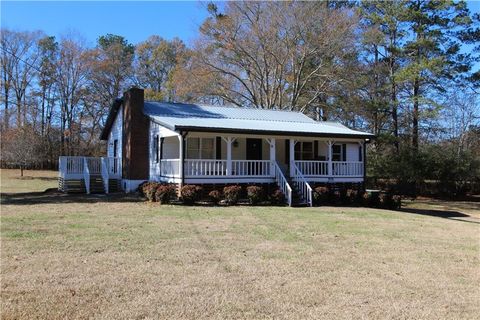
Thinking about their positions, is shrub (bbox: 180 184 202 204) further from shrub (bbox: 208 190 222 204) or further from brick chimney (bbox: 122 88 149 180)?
brick chimney (bbox: 122 88 149 180)

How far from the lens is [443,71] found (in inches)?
1241

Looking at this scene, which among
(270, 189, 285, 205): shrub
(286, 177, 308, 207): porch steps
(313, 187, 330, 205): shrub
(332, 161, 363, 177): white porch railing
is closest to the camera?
(270, 189, 285, 205): shrub

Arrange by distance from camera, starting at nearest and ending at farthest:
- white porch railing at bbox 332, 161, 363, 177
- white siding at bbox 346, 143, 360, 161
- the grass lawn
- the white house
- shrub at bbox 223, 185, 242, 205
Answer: the grass lawn < shrub at bbox 223, 185, 242, 205 < the white house < white porch railing at bbox 332, 161, 363, 177 < white siding at bbox 346, 143, 360, 161

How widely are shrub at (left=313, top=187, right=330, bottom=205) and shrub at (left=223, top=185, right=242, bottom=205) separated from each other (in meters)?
3.39

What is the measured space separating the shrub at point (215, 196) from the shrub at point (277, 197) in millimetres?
2193

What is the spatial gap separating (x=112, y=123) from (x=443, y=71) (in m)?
23.0

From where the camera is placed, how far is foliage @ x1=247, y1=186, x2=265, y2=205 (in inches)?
718

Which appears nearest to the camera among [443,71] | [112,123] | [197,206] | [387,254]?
[387,254]

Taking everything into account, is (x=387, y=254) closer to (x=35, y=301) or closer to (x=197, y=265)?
(x=197, y=265)

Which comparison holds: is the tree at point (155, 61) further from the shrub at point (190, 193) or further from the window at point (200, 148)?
the shrub at point (190, 193)

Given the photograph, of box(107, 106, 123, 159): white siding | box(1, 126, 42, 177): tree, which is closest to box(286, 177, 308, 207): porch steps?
box(107, 106, 123, 159): white siding

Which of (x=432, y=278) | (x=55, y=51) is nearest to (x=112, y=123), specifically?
(x=432, y=278)

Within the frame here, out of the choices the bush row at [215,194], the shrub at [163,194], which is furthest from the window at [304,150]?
the shrub at [163,194]

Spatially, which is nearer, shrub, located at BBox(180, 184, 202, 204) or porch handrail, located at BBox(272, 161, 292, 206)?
shrub, located at BBox(180, 184, 202, 204)
